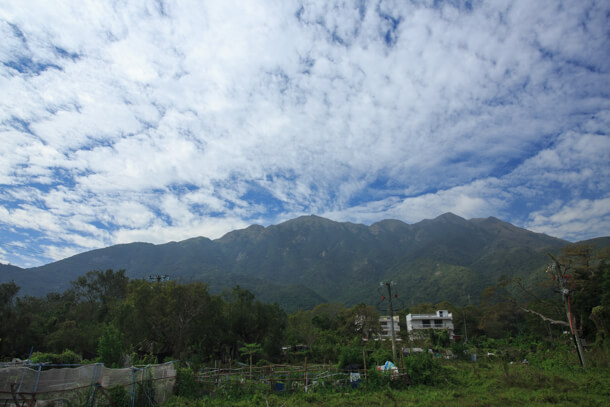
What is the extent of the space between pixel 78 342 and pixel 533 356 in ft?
136

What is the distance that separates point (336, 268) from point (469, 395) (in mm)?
164729

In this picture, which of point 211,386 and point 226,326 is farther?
point 226,326

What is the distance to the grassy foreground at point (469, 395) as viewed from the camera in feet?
45.1

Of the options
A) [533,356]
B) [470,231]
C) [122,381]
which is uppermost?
[470,231]

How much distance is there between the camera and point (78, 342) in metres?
32.4

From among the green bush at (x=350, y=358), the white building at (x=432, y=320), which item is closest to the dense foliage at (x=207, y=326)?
the green bush at (x=350, y=358)

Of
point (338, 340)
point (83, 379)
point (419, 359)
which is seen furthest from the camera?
point (338, 340)

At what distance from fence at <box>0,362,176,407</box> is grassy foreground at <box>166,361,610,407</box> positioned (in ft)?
4.20

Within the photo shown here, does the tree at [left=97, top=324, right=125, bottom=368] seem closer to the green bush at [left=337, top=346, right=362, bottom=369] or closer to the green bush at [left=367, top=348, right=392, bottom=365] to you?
the green bush at [left=337, top=346, right=362, bottom=369]

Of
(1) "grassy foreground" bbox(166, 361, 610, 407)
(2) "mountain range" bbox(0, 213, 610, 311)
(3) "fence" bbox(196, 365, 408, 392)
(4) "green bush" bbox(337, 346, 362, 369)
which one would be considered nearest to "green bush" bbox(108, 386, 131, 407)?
(1) "grassy foreground" bbox(166, 361, 610, 407)

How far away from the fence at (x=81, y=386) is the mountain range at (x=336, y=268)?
6266 centimetres

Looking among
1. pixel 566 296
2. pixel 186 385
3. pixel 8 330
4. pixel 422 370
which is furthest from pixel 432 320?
pixel 8 330

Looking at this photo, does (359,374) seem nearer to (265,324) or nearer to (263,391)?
(263,391)

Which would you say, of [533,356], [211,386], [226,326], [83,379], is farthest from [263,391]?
[533,356]
